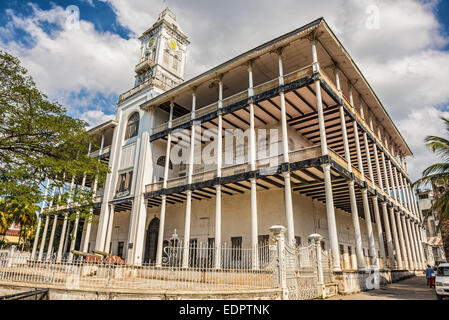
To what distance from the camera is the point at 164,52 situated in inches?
1233

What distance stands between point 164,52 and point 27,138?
852 inches

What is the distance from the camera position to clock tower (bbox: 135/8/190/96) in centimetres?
3009

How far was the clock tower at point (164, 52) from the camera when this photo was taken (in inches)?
1185

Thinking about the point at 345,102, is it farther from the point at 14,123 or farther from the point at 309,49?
the point at 14,123

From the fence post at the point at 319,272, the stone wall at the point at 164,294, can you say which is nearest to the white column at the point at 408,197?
the fence post at the point at 319,272

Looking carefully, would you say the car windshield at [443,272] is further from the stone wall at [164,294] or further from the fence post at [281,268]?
the stone wall at [164,294]

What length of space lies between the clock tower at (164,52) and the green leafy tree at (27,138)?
15.7m

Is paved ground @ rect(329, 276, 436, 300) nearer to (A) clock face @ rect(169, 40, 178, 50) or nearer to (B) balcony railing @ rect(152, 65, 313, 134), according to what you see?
(B) balcony railing @ rect(152, 65, 313, 134)

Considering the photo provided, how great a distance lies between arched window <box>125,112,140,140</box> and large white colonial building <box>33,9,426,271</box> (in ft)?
0.38

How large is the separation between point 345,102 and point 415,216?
19442 millimetres

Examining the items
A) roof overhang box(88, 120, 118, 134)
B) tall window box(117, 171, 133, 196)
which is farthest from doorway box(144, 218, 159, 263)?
roof overhang box(88, 120, 118, 134)

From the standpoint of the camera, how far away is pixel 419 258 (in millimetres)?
28531

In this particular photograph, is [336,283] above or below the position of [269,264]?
below
